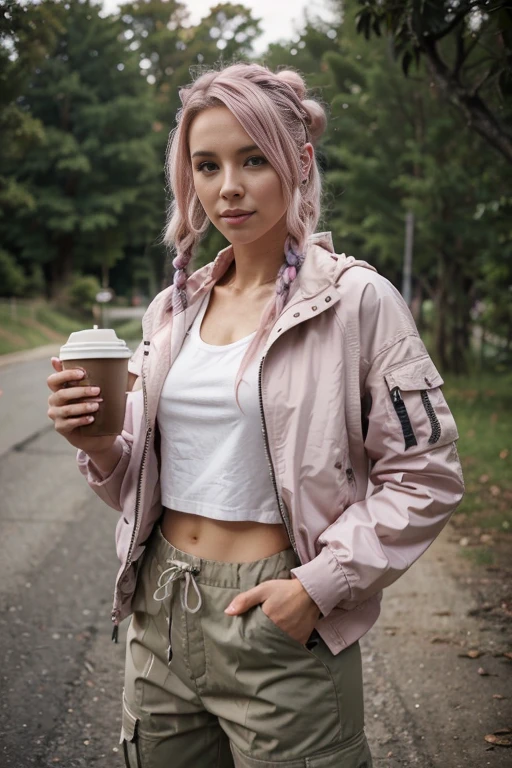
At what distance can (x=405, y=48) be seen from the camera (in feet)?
16.4

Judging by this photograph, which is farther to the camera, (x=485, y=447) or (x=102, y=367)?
(x=485, y=447)

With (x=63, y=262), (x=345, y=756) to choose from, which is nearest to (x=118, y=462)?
(x=345, y=756)

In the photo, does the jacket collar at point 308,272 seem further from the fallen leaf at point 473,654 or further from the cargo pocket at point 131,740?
the fallen leaf at point 473,654

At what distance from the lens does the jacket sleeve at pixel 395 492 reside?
1.85 m

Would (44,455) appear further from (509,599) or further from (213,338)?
(213,338)

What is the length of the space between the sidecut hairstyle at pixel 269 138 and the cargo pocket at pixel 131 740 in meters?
0.87

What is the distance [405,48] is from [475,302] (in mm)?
19073

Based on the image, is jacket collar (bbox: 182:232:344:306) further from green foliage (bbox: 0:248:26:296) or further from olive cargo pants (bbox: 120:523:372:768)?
green foliage (bbox: 0:248:26:296)

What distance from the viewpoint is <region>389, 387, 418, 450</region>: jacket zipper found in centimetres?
189

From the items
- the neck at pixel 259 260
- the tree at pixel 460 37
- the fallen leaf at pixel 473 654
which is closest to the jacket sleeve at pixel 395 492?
the neck at pixel 259 260

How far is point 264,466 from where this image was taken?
80.3 inches

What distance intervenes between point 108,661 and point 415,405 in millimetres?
3194

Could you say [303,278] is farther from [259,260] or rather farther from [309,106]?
[309,106]

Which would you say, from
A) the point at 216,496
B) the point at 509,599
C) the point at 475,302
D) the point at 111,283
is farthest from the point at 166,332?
the point at 111,283
